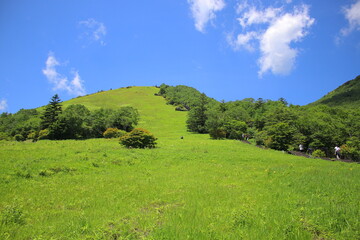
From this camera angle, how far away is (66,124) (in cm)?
5150

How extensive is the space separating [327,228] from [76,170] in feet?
49.8

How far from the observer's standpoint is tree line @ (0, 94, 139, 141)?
2010 inches

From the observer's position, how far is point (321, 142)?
4988 centimetres

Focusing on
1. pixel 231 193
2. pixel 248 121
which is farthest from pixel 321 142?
pixel 231 193

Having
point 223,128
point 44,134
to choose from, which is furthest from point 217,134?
point 44,134

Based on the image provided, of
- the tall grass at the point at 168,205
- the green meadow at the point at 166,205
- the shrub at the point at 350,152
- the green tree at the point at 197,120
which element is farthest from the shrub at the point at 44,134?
the shrub at the point at 350,152

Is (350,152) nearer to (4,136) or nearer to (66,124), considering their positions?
(66,124)

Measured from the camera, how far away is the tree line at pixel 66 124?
51.1 metres

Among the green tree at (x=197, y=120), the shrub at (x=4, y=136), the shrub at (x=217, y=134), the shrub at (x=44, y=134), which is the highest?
the green tree at (x=197, y=120)

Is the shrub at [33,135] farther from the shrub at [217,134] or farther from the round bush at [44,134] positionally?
the shrub at [217,134]

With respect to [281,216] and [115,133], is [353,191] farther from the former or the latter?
[115,133]

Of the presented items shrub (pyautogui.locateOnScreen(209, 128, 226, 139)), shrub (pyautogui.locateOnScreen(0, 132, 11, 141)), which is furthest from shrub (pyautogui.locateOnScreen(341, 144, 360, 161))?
shrub (pyautogui.locateOnScreen(0, 132, 11, 141))

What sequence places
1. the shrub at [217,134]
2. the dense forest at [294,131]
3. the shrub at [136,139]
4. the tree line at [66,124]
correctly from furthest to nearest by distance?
1. the shrub at [217,134]
2. the tree line at [66,124]
3. the dense forest at [294,131]
4. the shrub at [136,139]

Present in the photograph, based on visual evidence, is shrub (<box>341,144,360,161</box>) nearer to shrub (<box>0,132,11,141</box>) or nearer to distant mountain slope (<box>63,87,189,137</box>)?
distant mountain slope (<box>63,87,189,137</box>)
